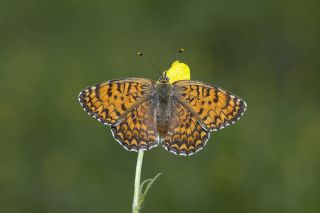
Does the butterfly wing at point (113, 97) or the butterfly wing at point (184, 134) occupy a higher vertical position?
the butterfly wing at point (113, 97)

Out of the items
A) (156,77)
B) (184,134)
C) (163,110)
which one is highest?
(156,77)

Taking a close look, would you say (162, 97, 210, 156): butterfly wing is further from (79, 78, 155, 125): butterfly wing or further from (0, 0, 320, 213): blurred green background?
(0, 0, 320, 213): blurred green background

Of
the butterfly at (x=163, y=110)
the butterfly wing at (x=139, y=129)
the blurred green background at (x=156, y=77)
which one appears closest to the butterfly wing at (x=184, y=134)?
the butterfly at (x=163, y=110)

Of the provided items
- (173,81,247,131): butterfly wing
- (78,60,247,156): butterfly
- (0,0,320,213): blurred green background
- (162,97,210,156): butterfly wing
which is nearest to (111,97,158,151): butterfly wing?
(78,60,247,156): butterfly

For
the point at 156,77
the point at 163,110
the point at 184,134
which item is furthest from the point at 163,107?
the point at 156,77

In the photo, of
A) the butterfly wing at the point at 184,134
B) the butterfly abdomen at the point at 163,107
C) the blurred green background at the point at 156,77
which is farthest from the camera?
the blurred green background at the point at 156,77

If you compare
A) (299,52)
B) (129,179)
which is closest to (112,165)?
(129,179)

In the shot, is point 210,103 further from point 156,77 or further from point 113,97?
point 156,77

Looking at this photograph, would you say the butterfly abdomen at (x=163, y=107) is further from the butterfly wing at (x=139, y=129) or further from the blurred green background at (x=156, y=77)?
the blurred green background at (x=156, y=77)
